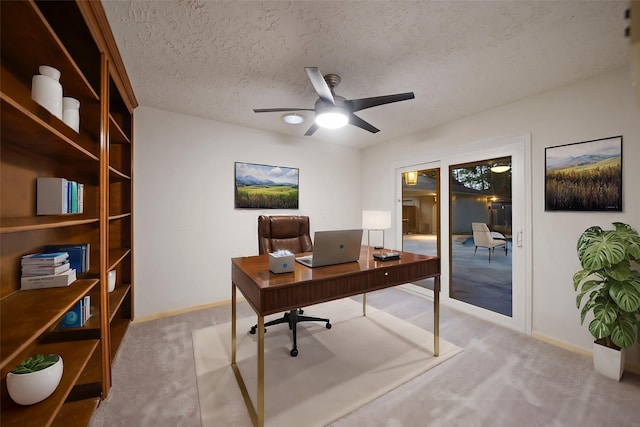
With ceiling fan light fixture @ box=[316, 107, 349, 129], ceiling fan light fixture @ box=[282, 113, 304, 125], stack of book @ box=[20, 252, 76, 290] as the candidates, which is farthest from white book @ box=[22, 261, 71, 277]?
ceiling fan light fixture @ box=[282, 113, 304, 125]

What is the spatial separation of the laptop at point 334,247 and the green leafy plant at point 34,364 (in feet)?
4.83

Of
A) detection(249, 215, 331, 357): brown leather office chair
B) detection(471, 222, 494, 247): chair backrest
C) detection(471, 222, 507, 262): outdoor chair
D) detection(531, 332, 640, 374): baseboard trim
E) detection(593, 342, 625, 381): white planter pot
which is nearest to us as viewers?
detection(593, 342, 625, 381): white planter pot

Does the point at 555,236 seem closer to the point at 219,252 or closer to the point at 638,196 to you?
the point at 638,196

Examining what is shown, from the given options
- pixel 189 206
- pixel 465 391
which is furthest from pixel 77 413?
pixel 465 391

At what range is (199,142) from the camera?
3.26 meters

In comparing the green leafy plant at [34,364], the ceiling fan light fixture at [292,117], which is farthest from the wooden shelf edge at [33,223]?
the ceiling fan light fixture at [292,117]

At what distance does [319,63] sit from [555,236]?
8.83ft

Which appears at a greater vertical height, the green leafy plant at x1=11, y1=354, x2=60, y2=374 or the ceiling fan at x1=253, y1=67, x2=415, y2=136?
the ceiling fan at x1=253, y1=67, x2=415, y2=136

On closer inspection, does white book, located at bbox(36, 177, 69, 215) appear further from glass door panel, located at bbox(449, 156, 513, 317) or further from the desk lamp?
glass door panel, located at bbox(449, 156, 513, 317)

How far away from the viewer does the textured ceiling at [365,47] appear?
5.05ft

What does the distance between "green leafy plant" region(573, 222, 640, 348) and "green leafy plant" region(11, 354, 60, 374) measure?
3466 millimetres

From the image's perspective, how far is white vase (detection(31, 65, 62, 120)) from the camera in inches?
49.9

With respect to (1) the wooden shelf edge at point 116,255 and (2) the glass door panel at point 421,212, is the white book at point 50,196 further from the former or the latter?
(2) the glass door panel at point 421,212

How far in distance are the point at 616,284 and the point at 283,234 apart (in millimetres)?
2724
